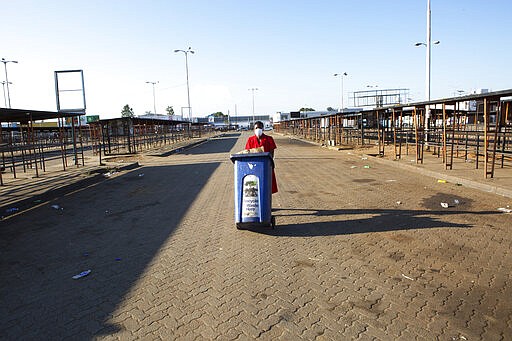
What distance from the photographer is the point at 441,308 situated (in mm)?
3693

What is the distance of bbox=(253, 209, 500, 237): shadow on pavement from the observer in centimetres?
637

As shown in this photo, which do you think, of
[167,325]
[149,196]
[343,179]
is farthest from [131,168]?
[167,325]

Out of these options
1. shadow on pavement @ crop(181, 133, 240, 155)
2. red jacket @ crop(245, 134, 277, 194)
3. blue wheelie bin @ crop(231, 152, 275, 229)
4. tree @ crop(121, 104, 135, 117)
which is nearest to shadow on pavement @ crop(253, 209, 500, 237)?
blue wheelie bin @ crop(231, 152, 275, 229)

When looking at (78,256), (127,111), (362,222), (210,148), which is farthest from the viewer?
(127,111)

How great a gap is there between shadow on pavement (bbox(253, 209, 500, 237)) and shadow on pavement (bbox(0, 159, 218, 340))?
2.14 metres

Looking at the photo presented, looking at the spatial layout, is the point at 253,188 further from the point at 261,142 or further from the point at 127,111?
the point at 127,111

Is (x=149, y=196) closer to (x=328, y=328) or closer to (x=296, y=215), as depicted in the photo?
(x=296, y=215)

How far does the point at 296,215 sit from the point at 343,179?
5153 mm

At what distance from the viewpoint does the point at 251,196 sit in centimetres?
619

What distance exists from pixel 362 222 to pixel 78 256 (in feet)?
15.5

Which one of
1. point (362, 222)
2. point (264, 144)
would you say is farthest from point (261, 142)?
point (362, 222)

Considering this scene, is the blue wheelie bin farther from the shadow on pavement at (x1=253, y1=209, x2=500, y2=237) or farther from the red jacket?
the red jacket

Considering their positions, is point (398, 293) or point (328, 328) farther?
point (398, 293)

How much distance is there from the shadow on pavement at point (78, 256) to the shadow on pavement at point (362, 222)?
7.02 ft
